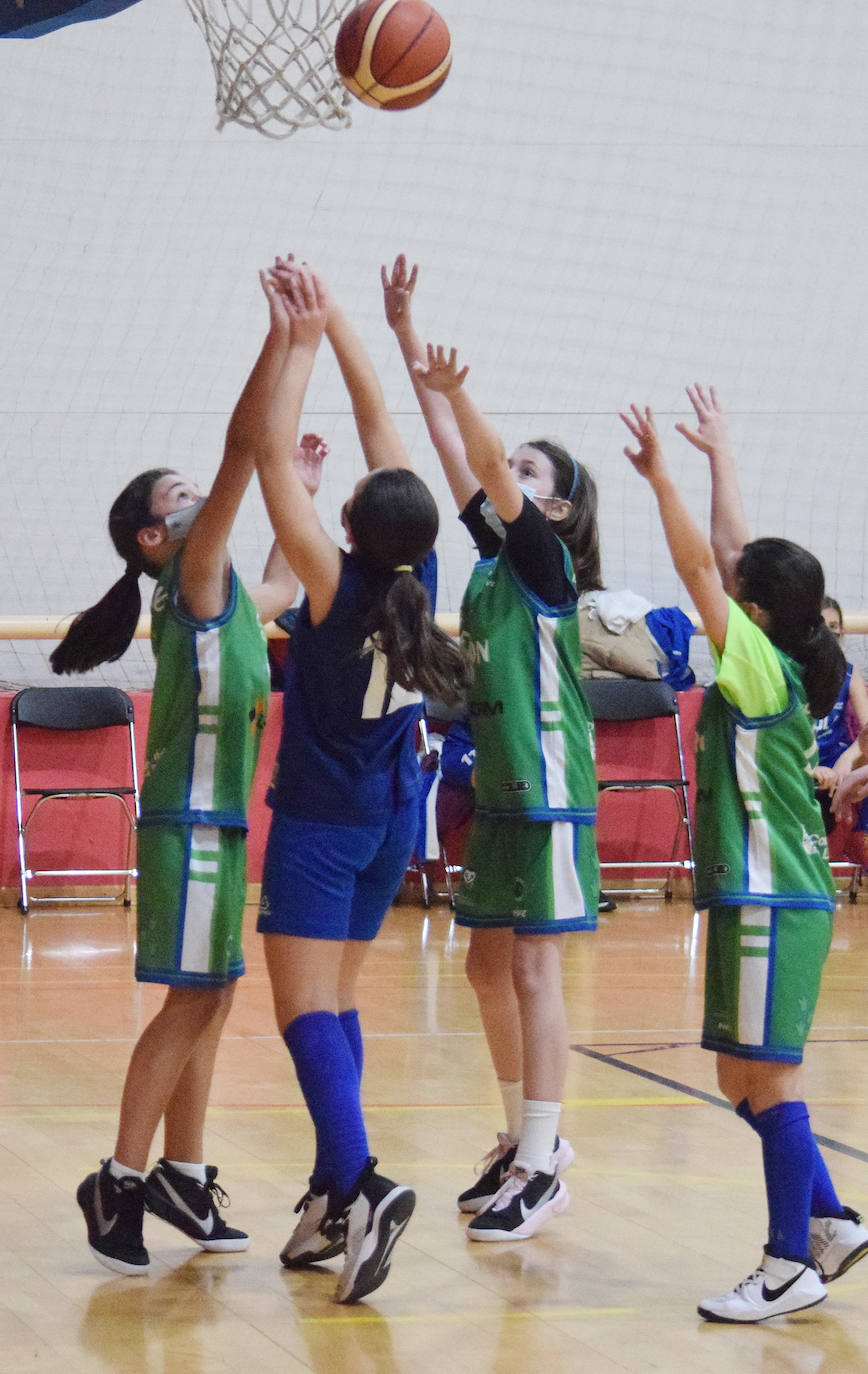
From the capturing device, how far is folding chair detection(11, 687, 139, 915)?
803 centimetres

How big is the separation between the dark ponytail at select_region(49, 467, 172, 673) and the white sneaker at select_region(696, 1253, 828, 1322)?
1668mm

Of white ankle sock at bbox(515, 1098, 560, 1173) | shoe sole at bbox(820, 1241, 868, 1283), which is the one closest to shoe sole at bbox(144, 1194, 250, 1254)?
white ankle sock at bbox(515, 1098, 560, 1173)

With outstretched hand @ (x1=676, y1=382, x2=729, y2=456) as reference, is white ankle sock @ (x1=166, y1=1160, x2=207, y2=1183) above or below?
below

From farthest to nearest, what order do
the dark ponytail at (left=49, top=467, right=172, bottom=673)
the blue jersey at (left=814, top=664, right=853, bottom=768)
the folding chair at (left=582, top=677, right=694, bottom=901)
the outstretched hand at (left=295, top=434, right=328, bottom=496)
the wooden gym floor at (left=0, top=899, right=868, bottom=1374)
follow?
the blue jersey at (left=814, top=664, right=853, bottom=768)
the folding chair at (left=582, top=677, right=694, bottom=901)
the outstretched hand at (left=295, top=434, right=328, bottom=496)
the dark ponytail at (left=49, top=467, right=172, bottom=673)
the wooden gym floor at (left=0, top=899, right=868, bottom=1374)

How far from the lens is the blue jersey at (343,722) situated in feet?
10.4

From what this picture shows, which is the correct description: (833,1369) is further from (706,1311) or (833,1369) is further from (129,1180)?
(129,1180)

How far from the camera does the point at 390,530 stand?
3.14 m

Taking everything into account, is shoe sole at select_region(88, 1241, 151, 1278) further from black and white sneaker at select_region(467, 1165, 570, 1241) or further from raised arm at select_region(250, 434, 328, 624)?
raised arm at select_region(250, 434, 328, 624)

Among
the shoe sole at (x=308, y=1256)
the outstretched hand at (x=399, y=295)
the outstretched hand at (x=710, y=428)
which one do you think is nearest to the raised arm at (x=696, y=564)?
the outstretched hand at (x=710, y=428)

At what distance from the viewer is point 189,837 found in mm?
3244

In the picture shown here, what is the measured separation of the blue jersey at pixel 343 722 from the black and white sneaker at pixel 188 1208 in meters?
0.76

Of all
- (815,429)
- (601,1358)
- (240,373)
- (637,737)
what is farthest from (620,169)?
(601,1358)

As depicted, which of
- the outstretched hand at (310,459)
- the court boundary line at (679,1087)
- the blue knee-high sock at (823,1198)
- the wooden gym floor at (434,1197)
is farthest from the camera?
the court boundary line at (679,1087)

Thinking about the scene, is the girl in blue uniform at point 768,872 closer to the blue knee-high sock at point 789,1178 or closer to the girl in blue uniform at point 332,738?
the blue knee-high sock at point 789,1178
